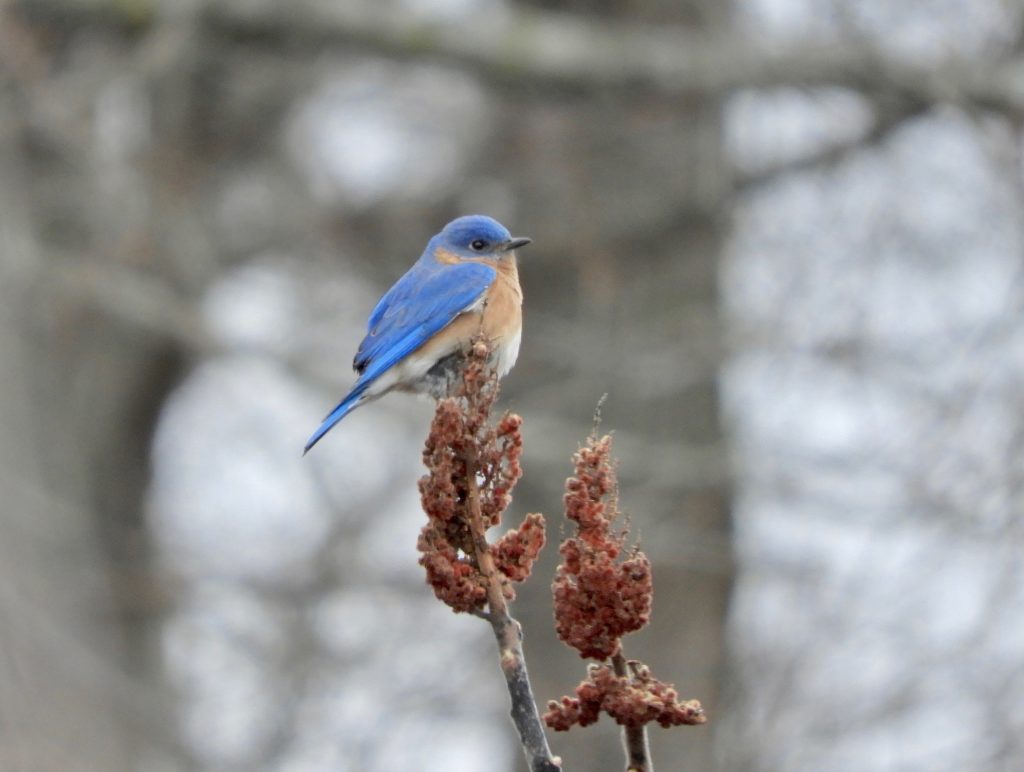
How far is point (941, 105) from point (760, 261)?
3.88ft

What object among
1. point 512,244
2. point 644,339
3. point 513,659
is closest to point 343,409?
point 512,244

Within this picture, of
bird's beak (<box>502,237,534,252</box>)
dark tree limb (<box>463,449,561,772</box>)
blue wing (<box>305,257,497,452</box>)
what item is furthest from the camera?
bird's beak (<box>502,237,534,252</box>)

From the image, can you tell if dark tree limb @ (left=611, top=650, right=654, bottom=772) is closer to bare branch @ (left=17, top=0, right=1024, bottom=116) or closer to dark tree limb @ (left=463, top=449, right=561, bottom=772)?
dark tree limb @ (left=463, top=449, right=561, bottom=772)

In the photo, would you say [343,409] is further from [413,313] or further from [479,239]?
[479,239]

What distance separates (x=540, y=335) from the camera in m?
9.80

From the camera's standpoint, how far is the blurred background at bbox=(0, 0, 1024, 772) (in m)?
7.89

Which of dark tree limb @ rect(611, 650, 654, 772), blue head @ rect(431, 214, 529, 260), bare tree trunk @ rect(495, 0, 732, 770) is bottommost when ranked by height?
dark tree limb @ rect(611, 650, 654, 772)

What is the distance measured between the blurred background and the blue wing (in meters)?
3.17

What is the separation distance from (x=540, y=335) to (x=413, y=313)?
491 cm

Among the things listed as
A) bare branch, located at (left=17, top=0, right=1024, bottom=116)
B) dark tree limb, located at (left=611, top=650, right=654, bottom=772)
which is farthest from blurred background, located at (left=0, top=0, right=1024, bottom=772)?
dark tree limb, located at (left=611, top=650, right=654, bottom=772)

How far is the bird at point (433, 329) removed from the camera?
4746mm

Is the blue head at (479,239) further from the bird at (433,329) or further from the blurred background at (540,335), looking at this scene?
the blurred background at (540,335)

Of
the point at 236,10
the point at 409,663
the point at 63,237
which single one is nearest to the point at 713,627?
the point at 409,663

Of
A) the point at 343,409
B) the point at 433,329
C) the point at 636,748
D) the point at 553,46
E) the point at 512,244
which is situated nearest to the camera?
the point at 636,748
